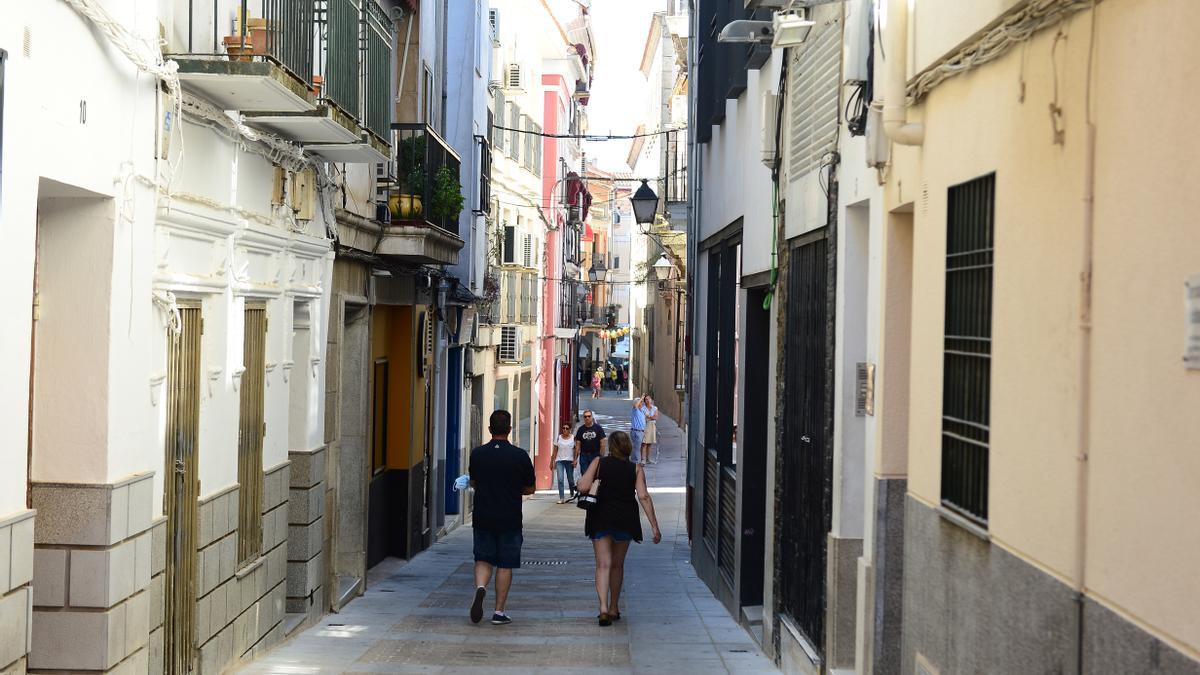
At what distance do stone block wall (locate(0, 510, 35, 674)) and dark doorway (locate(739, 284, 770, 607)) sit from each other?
284 inches

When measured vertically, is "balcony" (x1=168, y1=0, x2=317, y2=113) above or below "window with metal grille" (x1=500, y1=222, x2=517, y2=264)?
below

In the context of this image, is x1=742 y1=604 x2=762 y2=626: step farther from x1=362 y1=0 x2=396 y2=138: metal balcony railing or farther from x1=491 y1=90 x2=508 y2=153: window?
x1=491 y1=90 x2=508 y2=153: window

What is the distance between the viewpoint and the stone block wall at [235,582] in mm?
8906

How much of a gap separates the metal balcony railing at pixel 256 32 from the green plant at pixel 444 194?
526cm

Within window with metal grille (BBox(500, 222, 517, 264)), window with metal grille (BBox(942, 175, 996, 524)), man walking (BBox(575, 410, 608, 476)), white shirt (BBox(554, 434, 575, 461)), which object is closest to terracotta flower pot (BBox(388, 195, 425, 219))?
man walking (BBox(575, 410, 608, 476))

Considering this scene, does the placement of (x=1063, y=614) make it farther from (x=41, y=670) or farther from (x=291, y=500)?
(x=291, y=500)

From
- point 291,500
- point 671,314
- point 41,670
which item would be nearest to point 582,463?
point 291,500

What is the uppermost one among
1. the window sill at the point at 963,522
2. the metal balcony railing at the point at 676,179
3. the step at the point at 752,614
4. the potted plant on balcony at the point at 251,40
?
the metal balcony railing at the point at 676,179

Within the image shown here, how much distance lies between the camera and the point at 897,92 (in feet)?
22.0

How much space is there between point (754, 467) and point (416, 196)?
4.87 m

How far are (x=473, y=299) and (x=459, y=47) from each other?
4384mm

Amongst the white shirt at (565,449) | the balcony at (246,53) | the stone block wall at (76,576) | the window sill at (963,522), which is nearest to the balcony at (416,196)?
the balcony at (246,53)

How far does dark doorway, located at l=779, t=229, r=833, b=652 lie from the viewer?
882 cm

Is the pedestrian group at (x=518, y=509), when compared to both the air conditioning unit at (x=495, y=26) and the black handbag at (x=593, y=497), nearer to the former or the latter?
the black handbag at (x=593, y=497)
